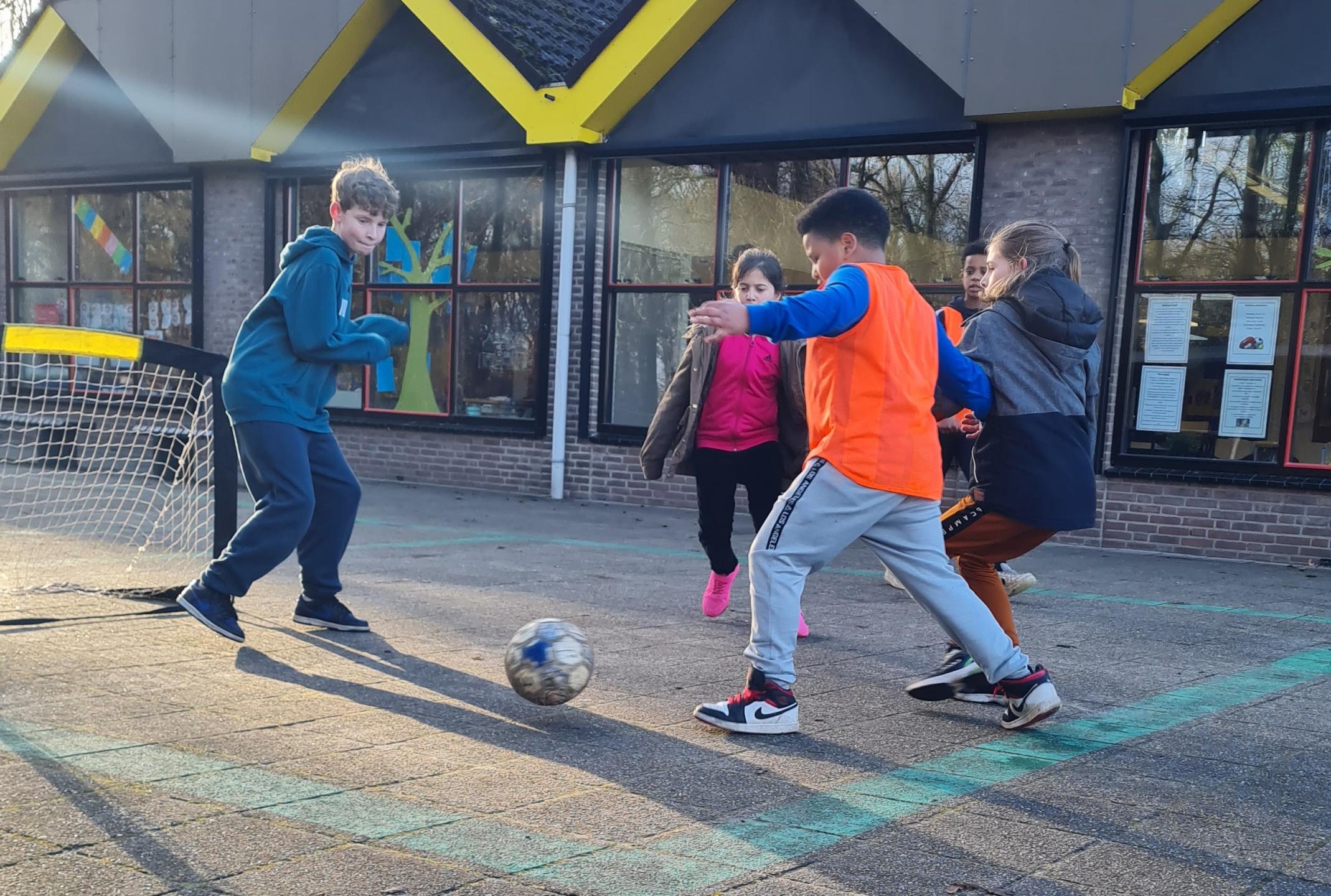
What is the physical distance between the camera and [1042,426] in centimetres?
459

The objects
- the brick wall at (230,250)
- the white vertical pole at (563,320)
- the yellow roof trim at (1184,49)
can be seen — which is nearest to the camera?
the yellow roof trim at (1184,49)

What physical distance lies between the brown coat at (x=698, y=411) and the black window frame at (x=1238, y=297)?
5389mm

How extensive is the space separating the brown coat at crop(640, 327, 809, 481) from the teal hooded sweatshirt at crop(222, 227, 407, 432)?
1571 millimetres

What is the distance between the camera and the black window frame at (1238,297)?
33.0ft

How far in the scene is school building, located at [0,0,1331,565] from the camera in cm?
Result: 1027

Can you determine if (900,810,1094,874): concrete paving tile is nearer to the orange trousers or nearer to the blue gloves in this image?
the orange trousers

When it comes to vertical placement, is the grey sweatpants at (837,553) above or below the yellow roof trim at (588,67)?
below

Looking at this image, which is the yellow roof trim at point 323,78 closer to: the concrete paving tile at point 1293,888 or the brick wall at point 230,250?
the brick wall at point 230,250

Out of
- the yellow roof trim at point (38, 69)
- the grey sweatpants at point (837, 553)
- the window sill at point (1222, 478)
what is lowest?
the window sill at point (1222, 478)

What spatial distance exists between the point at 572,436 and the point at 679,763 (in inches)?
389

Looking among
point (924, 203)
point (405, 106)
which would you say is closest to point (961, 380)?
point (924, 203)

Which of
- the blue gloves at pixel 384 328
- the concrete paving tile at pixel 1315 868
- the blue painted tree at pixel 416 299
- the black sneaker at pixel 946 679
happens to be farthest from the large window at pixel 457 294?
the concrete paving tile at pixel 1315 868

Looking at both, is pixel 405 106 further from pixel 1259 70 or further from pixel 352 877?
pixel 352 877

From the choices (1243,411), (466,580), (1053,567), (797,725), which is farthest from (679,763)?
(1243,411)
